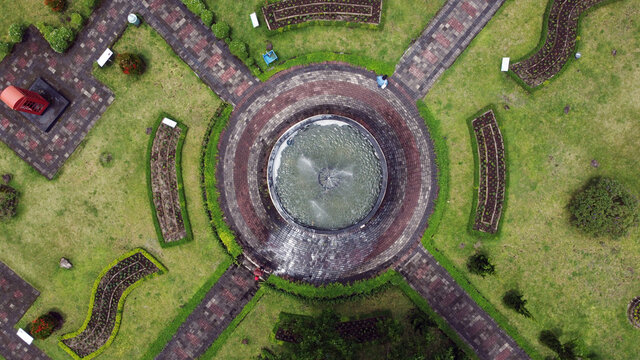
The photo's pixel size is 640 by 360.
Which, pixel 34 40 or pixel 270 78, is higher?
pixel 270 78

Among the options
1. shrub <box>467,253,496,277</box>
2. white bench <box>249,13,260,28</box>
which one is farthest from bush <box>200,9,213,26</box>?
shrub <box>467,253,496,277</box>

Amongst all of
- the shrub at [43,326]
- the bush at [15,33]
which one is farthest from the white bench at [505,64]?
the shrub at [43,326]

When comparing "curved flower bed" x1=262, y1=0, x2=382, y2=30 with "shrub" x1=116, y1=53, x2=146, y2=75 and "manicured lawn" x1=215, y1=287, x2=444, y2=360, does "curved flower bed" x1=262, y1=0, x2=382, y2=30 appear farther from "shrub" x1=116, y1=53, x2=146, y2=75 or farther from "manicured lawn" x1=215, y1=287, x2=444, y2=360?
"manicured lawn" x1=215, y1=287, x2=444, y2=360

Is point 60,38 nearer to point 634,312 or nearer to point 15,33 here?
point 15,33

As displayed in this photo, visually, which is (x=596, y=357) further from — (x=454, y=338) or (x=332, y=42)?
(x=332, y=42)

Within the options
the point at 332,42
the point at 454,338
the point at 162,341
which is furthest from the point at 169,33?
the point at 454,338

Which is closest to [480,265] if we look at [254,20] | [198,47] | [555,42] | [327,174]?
[327,174]
